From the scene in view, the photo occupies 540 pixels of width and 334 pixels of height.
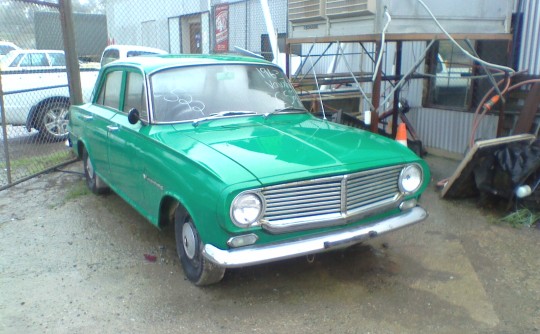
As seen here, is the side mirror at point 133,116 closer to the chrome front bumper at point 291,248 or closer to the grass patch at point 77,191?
the chrome front bumper at point 291,248

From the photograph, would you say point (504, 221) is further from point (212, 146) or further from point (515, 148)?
point (212, 146)

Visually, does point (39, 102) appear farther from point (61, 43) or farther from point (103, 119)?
point (103, 119)

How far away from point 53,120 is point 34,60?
8.11 ft

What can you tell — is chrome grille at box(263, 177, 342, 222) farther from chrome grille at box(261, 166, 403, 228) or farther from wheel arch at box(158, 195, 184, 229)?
wheel arch at box(158, 195, 184, 229)

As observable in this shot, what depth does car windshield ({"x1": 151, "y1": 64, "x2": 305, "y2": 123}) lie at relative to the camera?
170 inches

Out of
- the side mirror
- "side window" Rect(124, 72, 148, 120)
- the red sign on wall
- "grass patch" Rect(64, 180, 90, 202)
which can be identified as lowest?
"grass patch" Rect(64, 180, 90, 202)

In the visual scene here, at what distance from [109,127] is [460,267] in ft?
11.0

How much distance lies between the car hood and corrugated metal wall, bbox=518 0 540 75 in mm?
3059

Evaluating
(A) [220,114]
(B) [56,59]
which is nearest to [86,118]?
(A) [220,114]

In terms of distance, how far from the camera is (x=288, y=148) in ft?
12.1

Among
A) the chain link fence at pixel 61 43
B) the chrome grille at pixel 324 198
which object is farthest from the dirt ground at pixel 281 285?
the chain link fence at pixel 61 43

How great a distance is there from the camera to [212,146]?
12.2ft

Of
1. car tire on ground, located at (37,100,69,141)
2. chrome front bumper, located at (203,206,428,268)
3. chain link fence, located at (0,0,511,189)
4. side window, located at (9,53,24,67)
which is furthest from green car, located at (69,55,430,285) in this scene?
side window, located at (9,53,24,67)

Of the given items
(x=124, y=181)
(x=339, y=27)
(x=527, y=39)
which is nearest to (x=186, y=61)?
(x=124, y=181)
